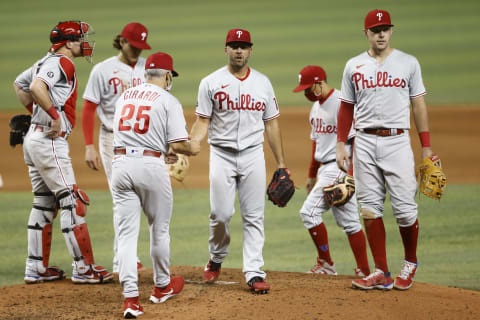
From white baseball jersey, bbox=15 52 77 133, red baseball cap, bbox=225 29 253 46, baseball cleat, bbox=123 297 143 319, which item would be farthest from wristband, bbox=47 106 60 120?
baseball cleat, bbox=123 297 143 319

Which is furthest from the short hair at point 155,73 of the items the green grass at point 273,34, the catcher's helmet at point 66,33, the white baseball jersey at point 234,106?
the green grass at point 273,34

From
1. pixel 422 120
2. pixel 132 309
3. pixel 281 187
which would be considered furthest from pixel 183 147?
pixel 422 120

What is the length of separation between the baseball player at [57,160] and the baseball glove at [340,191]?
6.61ft

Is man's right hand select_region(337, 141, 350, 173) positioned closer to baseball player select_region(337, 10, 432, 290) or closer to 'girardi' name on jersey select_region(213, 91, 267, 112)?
baseball player select_region(337, 10, 432, 290)

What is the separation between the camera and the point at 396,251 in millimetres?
7129

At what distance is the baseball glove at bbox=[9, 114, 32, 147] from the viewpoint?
19.3 feet

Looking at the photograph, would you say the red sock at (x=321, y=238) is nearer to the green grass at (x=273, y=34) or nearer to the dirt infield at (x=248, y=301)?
the dirt infield at (x=248, y=301)

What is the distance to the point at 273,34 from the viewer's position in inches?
919

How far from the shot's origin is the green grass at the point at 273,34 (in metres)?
18.8

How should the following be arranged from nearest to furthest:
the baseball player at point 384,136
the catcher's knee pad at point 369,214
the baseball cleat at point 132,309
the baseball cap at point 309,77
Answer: the baseball cleat at point 132,309 < the baseball player at point 384,136 < the catcher's knee pad at point 369,214 < the baseball cap at point 309,77

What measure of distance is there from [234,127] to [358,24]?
61.2 ft

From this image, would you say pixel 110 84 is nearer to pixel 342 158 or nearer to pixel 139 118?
pixel 139 118

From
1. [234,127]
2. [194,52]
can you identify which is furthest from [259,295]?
[194,52]

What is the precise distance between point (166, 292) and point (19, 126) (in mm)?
2113
